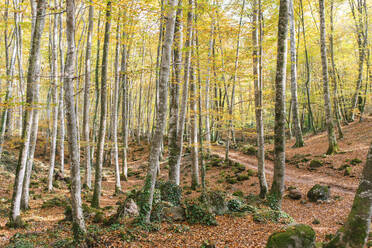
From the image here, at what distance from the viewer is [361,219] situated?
336cm

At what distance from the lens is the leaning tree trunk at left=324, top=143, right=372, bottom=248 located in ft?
10.9

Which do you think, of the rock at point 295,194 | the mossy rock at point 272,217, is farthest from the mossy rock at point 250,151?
the mossy rock at point 272,217

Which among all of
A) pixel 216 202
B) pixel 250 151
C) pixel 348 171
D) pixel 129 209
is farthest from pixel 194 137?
pixel 250 151

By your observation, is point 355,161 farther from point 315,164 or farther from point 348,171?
point 315,164

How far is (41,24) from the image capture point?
6.83 metres

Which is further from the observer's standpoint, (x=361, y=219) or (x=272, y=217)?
(x=272, y=217)

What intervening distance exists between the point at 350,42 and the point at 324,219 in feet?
68.5

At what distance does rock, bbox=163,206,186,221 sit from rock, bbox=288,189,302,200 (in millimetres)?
5304

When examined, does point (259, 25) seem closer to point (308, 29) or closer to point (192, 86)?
point (192, 86)

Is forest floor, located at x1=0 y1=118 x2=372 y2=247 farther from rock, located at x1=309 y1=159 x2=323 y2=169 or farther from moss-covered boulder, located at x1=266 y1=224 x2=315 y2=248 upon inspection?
moss-covered boulder, located at x1=266 y1=224 x2=315 y2=248

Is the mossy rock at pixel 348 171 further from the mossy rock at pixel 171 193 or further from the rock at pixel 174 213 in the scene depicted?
the rock at pixel 174 213

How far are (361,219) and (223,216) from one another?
4.67 m

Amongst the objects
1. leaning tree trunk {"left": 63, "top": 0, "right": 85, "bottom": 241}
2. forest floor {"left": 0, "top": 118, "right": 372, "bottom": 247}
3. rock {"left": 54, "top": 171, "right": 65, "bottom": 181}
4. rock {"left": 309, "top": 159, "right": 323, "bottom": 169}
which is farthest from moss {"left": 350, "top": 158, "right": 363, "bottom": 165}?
rock {"left": 54, "top": 171, "right": 65, "bottom": 181}

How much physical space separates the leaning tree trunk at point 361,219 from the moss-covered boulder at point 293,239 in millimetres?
697
